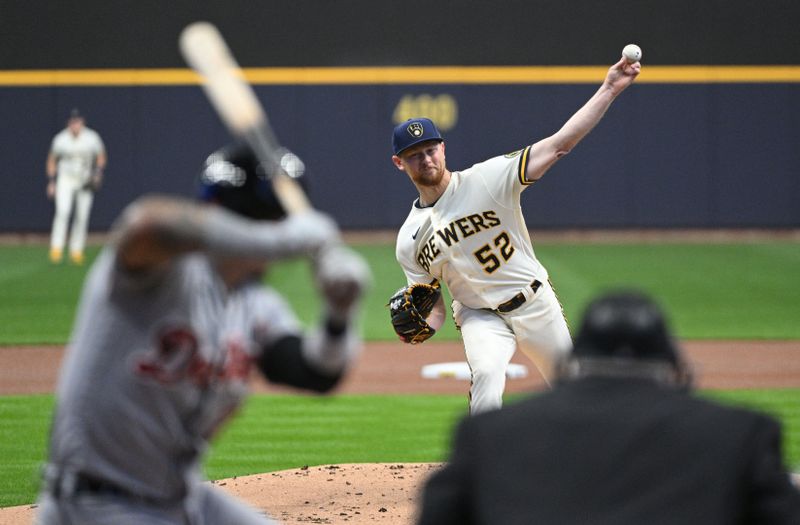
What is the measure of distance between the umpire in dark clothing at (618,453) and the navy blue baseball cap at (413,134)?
4399 mm

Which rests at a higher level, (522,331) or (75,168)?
(75,168)

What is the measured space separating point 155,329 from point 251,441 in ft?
19.0

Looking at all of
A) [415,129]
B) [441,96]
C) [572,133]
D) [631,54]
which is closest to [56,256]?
[441,96]

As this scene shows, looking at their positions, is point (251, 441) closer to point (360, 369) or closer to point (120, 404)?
point (360, 369)

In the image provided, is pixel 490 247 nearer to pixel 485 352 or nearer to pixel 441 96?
pixel 485 352

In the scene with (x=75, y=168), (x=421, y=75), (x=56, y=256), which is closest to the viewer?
(x=75, y=168)

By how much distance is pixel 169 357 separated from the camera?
295 cm

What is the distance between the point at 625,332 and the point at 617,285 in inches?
556

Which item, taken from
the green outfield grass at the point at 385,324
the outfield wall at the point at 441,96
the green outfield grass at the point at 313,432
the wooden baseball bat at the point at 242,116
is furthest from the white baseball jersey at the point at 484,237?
the outfield wall at the point at 441,96

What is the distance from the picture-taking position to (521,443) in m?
2.37

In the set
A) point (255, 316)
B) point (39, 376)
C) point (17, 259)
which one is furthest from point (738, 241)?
point (255, 316)

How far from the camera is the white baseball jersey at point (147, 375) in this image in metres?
2.93

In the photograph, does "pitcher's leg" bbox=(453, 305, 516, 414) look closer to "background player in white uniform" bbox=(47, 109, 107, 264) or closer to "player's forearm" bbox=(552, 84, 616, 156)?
"player's forearm" bbox=(552, 84, 616, 156)

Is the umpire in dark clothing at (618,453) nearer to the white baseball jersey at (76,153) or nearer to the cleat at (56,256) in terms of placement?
the white baseball jersey at (76,153)
